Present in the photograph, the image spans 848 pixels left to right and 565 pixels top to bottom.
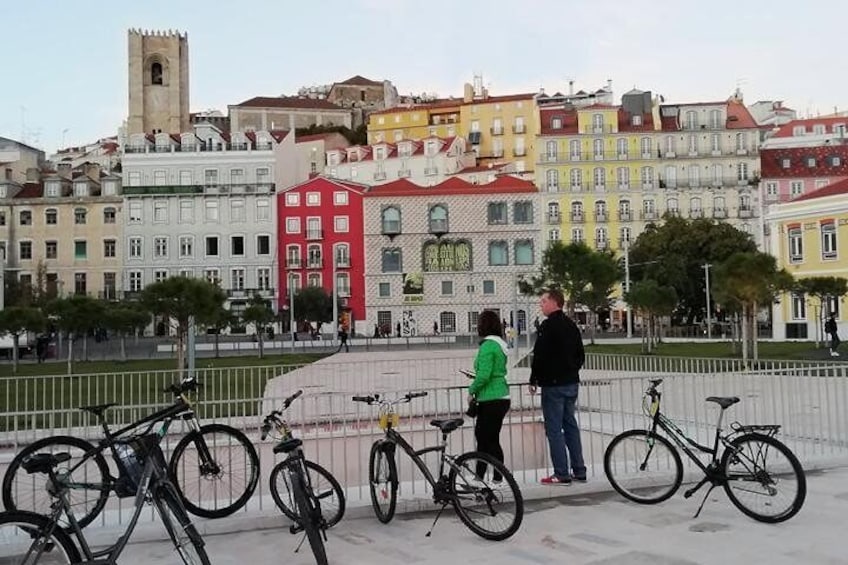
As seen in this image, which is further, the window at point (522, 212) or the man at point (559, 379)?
the window at point (522, 212)

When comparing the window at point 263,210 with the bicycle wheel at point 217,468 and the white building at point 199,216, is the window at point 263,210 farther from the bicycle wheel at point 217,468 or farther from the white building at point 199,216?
the bicycle wheel at point 217,468

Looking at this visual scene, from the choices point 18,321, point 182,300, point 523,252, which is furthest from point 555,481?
point 523,252

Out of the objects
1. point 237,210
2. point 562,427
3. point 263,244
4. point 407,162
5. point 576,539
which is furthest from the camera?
point 407,162

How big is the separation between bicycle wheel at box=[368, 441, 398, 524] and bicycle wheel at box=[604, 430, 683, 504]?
6.47ft

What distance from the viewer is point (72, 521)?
5.43 metres

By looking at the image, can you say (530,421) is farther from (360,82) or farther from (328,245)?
(360,82)

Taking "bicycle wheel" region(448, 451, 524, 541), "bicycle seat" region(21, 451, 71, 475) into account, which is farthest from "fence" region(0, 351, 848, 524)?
"bicycle seat" region(21, 451, 71, 475)

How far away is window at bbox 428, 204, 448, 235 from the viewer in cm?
6562

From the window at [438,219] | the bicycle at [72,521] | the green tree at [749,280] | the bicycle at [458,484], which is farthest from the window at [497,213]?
the bicycle at [72,521]

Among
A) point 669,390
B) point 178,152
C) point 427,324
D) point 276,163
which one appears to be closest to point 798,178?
point 427,324

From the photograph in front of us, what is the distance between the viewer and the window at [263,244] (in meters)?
67.6

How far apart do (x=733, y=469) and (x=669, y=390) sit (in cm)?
486

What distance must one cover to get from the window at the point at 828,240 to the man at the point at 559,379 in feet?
117

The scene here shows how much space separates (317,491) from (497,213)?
195 feet
